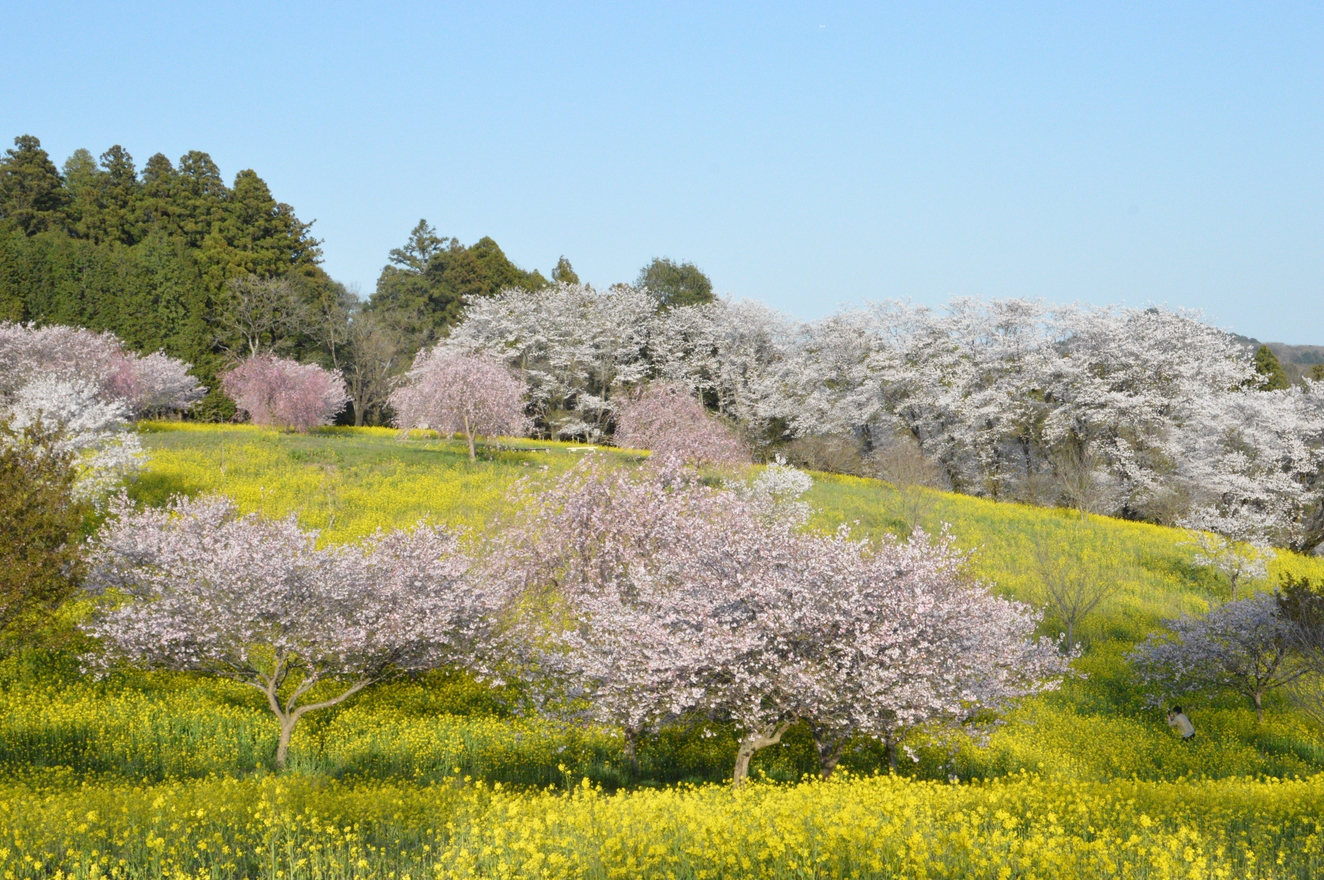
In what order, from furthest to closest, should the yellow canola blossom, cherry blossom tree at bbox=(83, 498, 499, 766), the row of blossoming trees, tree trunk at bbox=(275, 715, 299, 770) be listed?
tree trunk at bbox=(275, 715, 299, 770) → cherry blossom tree at bbox=(83, 498, 499, 766) → the row of blossoming trees → the yellow canola blossom

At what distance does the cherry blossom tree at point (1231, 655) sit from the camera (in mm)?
20547

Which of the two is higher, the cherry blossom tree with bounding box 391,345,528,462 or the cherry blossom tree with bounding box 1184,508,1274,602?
the cherry blossom tree with bounding box 391,345,528,462

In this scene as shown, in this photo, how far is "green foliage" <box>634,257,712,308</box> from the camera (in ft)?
232

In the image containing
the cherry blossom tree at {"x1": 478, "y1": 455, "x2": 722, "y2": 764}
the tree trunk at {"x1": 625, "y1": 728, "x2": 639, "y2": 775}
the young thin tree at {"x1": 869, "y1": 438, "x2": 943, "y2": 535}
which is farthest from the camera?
the young thin tree at {"x1": 869, "y1": 438, "x2": 943, "y2": 535}

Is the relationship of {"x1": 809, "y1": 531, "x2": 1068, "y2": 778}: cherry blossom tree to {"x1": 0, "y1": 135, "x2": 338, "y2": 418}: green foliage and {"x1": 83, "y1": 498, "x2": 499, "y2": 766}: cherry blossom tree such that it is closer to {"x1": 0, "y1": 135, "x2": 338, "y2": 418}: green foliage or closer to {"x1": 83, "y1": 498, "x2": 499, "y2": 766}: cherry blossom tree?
{"x1": 83, "y1": 498, "x2": 499, "y2": 766}: cherry blossom tree

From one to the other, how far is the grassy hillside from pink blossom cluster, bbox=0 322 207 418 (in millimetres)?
12646

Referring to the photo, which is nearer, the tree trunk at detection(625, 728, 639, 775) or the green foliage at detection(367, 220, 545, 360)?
the tree trunk at detection(625, 728, 639, 775)

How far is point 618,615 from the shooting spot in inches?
491

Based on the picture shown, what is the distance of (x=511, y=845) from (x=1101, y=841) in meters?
4.92

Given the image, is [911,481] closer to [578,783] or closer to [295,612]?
[578,783]

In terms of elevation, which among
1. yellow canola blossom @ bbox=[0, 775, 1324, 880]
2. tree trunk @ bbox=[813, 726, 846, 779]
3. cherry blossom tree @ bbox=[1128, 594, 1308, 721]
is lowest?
cherry blossom tree @ bbox=[1128, 594, 1308, 721]

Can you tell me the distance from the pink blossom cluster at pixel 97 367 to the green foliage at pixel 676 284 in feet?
112

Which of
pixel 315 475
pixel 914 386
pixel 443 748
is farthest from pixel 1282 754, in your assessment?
pixel 914 386

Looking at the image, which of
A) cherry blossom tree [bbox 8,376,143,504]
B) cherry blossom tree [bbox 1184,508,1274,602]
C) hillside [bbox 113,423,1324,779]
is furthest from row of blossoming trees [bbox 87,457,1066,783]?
cherry blossom tree [bbox 1184,508,1274,602]
